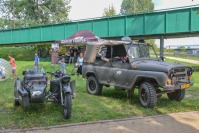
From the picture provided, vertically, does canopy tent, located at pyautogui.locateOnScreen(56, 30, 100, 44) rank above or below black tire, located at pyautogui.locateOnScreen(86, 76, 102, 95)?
above

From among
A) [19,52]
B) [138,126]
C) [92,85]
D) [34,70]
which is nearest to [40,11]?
[19,52]

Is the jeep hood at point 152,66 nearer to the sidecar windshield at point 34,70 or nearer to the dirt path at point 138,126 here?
the dirt path at point 138,126

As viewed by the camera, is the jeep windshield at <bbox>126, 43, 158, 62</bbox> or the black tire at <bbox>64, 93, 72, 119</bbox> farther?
the jeep windshield at <bbox>126, 43, 158, 62</bbox>

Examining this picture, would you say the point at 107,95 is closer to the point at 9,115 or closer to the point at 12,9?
the point at 9,115

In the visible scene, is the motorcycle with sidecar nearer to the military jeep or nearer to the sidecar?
the sidecar

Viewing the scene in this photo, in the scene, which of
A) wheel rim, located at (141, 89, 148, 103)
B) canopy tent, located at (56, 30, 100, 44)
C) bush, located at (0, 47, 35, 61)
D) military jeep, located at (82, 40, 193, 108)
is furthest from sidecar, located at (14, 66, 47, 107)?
bush, located at (0, 47, 35, 61)

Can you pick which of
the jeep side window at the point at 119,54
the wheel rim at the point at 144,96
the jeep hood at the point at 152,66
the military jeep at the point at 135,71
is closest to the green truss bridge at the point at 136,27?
the military jeep at the point at 135,71

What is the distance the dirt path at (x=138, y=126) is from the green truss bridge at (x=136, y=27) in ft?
50.1

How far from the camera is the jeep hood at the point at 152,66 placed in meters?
8.81

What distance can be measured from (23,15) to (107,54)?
65419 millimetres

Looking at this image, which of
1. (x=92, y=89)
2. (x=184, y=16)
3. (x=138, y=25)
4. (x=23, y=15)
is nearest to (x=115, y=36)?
(x=138, y=25)

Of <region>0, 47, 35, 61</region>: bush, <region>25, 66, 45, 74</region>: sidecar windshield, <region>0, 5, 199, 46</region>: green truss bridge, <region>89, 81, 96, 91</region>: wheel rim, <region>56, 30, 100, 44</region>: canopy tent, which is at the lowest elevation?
<region>89, 81, 96, 91</region>: wheel rim

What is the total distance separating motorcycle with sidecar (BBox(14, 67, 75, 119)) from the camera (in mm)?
7594

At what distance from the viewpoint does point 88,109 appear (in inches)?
356
